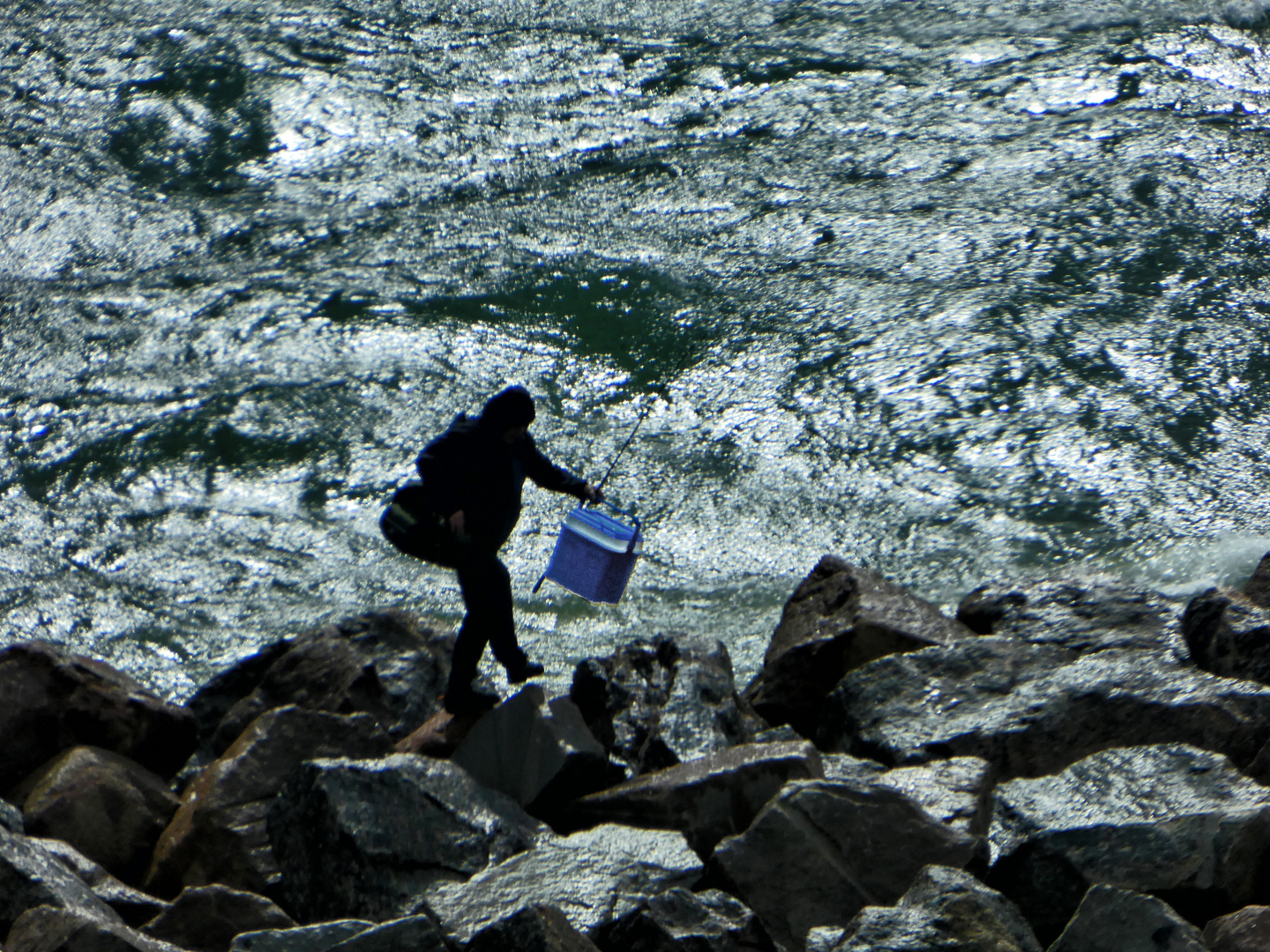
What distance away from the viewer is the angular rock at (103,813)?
18.0 feet

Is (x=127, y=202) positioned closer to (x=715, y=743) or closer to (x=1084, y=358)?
(x=1084, y=358)

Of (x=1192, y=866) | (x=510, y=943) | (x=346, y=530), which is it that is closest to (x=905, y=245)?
(x=346, y=530)

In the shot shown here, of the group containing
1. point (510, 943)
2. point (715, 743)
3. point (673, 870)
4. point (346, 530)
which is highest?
point (510, 943)

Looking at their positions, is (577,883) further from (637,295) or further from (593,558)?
(637,295)

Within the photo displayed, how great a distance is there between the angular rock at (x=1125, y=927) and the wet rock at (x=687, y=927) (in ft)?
2.95

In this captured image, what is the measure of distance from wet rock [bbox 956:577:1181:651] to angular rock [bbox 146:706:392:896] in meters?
3.41

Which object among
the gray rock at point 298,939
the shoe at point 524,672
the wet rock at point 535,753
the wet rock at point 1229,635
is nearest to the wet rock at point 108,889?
the gray rock at point 298,939

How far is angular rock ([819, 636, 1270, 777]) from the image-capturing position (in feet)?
18.7

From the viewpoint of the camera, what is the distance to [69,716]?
20.7 feet

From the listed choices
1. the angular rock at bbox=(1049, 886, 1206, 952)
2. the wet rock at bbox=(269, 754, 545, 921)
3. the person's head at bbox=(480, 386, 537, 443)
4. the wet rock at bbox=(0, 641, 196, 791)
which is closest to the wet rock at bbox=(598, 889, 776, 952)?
the wet rock at bbox=(269, 754, 545, 921)

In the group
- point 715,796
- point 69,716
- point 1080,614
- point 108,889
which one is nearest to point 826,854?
point 715,796

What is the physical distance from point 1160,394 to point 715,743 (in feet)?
25.5

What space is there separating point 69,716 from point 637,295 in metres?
8.48

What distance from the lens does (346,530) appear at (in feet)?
37.0
